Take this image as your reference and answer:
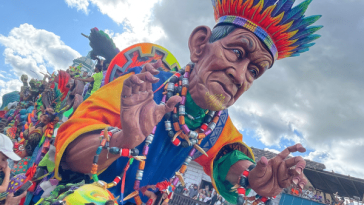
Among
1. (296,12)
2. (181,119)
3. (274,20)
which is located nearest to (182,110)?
(181,119)

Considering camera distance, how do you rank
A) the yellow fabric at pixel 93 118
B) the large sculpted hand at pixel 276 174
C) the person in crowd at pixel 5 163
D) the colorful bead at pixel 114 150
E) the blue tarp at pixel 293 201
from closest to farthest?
the colorful bead at pixel 114 150, the yellow fabric at pixel 93 118, the large sculpted hand at pixel 276 174, the person in crowd at pixel 5 163, the blue tarp at pixel 293 201

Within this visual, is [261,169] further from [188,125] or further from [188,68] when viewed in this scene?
[188,68]

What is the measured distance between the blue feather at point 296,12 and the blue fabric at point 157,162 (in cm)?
89

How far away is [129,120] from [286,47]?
50.3 inches

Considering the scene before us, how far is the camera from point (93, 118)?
1.25 metres

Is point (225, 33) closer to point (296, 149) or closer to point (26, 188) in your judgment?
point (296, 149)

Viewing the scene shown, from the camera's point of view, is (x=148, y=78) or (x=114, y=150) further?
(x=114, y=150)

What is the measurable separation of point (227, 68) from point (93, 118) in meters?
0.88

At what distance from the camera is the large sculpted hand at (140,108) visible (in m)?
0.92

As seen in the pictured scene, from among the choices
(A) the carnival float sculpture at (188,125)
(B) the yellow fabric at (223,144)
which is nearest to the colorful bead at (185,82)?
(A) the carnival float sculpture at (188,125)

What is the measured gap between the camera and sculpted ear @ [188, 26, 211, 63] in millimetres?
1503

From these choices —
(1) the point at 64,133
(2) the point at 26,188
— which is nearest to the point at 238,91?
(1) the point at 64,133

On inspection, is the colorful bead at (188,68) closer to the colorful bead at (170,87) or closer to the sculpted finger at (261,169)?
the colorful bead at (170,87)

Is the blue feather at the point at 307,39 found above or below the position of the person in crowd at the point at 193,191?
above
